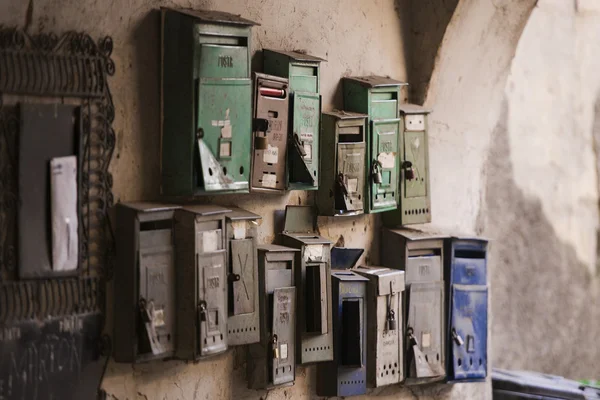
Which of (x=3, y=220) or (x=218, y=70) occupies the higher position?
(x=218, y=70)

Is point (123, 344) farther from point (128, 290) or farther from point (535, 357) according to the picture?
point (535, 357)

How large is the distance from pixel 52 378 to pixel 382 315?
1.27m

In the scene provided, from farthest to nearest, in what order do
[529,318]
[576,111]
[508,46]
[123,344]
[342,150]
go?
[576,111] < [529,318] < [508,46] < [342,150] < [123,344]

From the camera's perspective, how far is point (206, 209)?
2689 millimetres

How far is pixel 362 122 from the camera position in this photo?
127 inches

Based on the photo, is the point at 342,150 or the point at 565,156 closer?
the point at 342,150

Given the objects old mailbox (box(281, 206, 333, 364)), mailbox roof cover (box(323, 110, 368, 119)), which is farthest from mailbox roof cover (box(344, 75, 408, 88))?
old mailbox (box(281, 206, 333, 364))

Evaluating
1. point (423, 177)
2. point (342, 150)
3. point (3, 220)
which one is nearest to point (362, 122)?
point (342, 150)

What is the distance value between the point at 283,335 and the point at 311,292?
170 millimetres

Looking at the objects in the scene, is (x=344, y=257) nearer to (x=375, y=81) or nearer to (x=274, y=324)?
(x=274, y=324)

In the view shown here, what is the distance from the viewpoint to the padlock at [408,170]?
3.40 metres

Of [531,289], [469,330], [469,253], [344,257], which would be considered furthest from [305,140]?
[531,289]

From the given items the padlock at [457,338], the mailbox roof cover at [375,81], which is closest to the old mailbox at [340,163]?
the mailbox roof cover at [375,81]

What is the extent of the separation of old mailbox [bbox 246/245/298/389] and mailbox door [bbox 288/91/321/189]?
0.24 metres
